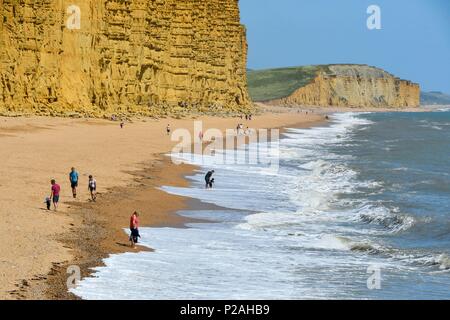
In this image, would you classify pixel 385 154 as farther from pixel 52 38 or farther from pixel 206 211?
pixel 206 211

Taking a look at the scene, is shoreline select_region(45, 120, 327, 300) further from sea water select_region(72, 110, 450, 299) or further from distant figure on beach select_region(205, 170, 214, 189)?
distant figure on beach select_region(205, 170, 214, 189)

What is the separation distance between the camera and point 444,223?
59.6 ft

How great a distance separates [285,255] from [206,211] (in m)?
5.40

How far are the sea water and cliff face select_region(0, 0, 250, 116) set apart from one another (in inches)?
669

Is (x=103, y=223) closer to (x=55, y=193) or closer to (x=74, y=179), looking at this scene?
(x=55, y=193)

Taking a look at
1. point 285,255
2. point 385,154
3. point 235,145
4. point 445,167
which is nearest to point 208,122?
point 235,145

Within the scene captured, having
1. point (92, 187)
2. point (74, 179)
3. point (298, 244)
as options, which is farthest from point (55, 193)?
point (298, 244)

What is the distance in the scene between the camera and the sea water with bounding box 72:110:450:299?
36.6 ft

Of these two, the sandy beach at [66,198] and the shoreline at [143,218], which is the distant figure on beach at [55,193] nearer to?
the sandy beach at [66,198]

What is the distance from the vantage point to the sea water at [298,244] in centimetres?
1115

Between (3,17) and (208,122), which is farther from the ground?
(3,17)

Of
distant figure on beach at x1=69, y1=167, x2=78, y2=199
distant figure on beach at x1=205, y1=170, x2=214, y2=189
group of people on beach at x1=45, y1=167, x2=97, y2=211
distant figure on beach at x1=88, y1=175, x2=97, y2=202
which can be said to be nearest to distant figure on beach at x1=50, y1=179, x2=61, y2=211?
group of people on beach at x1=45, y1=167, x2=97, y2=211

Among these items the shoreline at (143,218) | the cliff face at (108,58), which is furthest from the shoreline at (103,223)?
the cliff face at (108,58)

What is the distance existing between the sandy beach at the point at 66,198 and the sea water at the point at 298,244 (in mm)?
695
